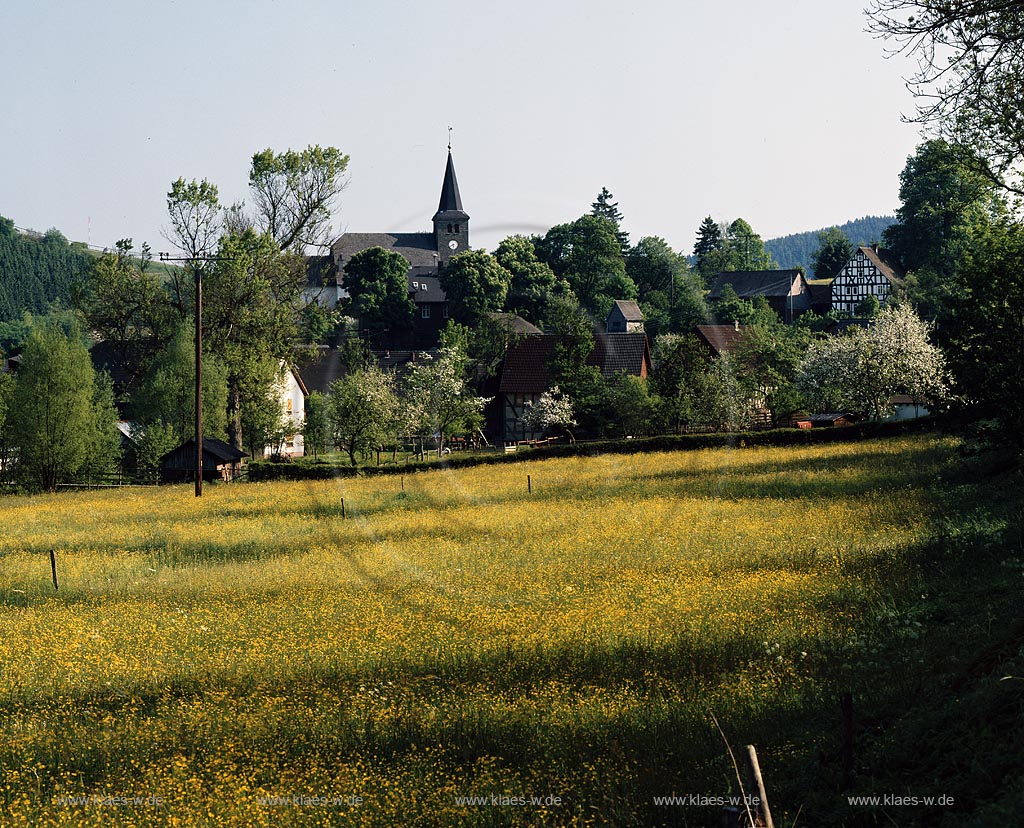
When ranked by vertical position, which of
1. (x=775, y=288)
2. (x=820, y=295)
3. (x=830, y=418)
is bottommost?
(x=830, y=418)

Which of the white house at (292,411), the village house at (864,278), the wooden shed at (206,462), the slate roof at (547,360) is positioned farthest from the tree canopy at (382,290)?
the village house at (864,278)

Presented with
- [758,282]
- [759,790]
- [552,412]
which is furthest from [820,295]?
[759,790]

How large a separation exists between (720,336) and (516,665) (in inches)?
2851

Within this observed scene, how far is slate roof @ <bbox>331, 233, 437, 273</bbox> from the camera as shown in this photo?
153875 millimetres

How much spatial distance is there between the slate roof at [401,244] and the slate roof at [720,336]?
7320cm

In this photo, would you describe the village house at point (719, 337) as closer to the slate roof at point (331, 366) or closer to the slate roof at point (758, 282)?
the slate roof at point (331, 366)

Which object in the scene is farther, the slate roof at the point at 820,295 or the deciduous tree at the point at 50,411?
the slate roof at the point at 820,295

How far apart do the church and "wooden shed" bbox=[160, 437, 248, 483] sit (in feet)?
133

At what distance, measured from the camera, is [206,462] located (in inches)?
2141

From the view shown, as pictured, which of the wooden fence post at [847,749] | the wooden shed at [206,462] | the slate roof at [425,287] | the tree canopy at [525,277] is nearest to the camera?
the wooden fence post at [847,749]

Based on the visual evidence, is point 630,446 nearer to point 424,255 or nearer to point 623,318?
point 623,318

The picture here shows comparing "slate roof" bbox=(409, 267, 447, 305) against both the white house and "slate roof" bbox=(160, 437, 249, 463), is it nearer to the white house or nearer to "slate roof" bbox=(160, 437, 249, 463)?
the white house

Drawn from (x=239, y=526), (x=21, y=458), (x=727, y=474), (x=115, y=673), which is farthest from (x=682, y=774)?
(x=21, y=458)

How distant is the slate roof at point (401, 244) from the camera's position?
154m
